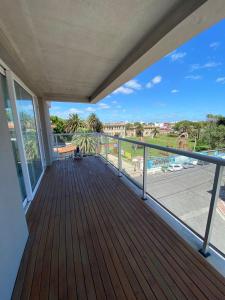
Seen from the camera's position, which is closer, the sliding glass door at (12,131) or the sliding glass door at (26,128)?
the sliding glass door at (12,131)

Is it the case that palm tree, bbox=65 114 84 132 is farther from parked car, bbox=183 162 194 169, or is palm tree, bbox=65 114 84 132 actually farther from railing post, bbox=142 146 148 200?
parked car, bbox=183 162 194 169

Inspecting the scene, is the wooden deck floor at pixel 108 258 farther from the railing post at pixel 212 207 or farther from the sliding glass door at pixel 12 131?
the sliding glass door at pixel 12 131

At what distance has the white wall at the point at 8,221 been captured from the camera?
1.16 m

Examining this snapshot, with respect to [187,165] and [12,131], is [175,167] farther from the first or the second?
[12,131]

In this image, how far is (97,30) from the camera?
5.71 feet

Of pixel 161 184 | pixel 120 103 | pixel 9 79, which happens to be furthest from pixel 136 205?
pixel 120 103

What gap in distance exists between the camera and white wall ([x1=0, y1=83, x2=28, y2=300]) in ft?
3.80

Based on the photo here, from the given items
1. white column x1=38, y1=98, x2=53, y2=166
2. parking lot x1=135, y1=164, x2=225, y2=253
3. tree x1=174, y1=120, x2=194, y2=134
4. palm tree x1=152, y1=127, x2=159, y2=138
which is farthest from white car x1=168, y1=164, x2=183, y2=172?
palm tree x1=152, y1=127, x2=159, y2=138

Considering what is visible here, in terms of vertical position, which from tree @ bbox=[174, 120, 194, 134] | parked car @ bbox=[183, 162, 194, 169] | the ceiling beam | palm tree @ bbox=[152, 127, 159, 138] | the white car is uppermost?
the ceiling beam

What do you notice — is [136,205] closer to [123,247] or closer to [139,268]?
[123,247]

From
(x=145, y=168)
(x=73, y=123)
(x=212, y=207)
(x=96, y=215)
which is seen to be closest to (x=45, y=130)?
(x=96, y=215)

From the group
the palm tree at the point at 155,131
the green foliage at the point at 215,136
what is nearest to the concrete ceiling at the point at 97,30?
the green foliage at the point at 215,136

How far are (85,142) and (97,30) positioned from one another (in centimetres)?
493

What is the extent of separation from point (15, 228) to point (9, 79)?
2089 millimetres
